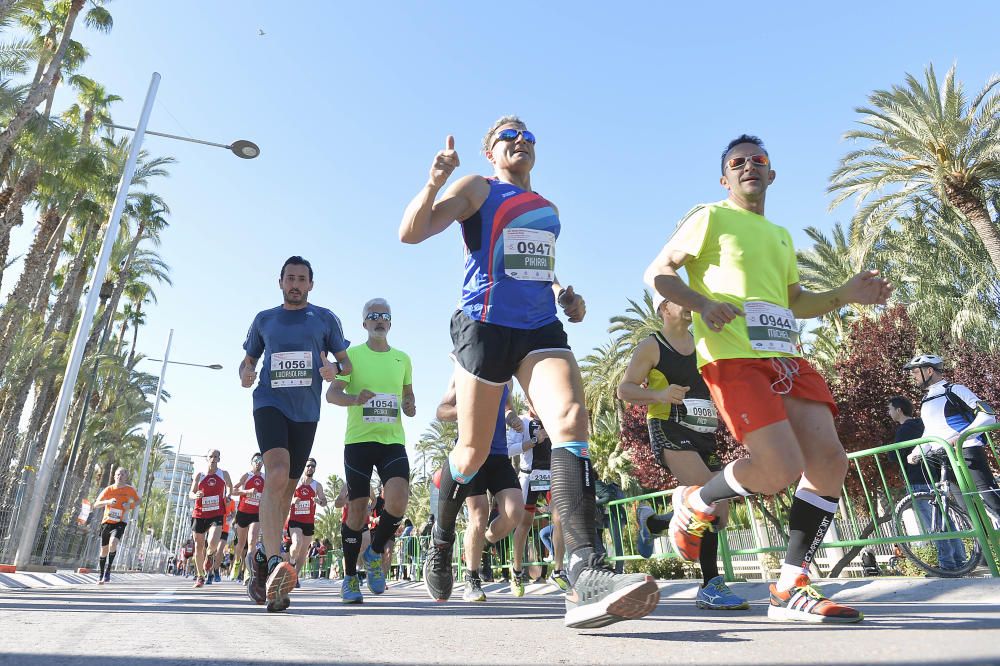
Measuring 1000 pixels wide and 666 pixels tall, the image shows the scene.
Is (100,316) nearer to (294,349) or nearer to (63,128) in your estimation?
(63,128)

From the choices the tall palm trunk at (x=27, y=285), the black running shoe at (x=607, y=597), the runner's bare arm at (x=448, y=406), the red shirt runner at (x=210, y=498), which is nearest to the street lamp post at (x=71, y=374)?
the red shirt runner at (x=210, y=498)

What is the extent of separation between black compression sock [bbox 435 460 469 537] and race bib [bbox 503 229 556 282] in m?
1.46

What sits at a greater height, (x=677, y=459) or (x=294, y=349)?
(x=294, y=349)

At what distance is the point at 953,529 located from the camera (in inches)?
230

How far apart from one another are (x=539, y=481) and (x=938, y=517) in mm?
3880

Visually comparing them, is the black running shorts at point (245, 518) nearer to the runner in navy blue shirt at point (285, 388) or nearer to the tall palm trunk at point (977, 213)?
the runner in navy blue shirt at point (285, 388)

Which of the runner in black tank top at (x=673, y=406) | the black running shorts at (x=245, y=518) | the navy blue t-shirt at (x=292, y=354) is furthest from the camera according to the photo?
the black running shorts at (x=245, y=518)

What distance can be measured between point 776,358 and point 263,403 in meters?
3.43

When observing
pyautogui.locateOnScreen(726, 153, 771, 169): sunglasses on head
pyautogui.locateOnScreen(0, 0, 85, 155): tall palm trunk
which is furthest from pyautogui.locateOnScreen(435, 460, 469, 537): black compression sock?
pyautogui.locateOnScreen(0, 0, 85, 155): tall palm trunk

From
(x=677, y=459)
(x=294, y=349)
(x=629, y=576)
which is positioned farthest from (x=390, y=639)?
(x=294, y=349)

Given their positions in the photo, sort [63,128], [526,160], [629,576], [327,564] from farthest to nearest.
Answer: [327,564], [63,128], [526,160], [629,576]

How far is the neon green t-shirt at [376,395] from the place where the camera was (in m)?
6.35

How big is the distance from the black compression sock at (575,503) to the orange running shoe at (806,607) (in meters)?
1.02

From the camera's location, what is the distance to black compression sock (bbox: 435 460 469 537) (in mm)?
4449
